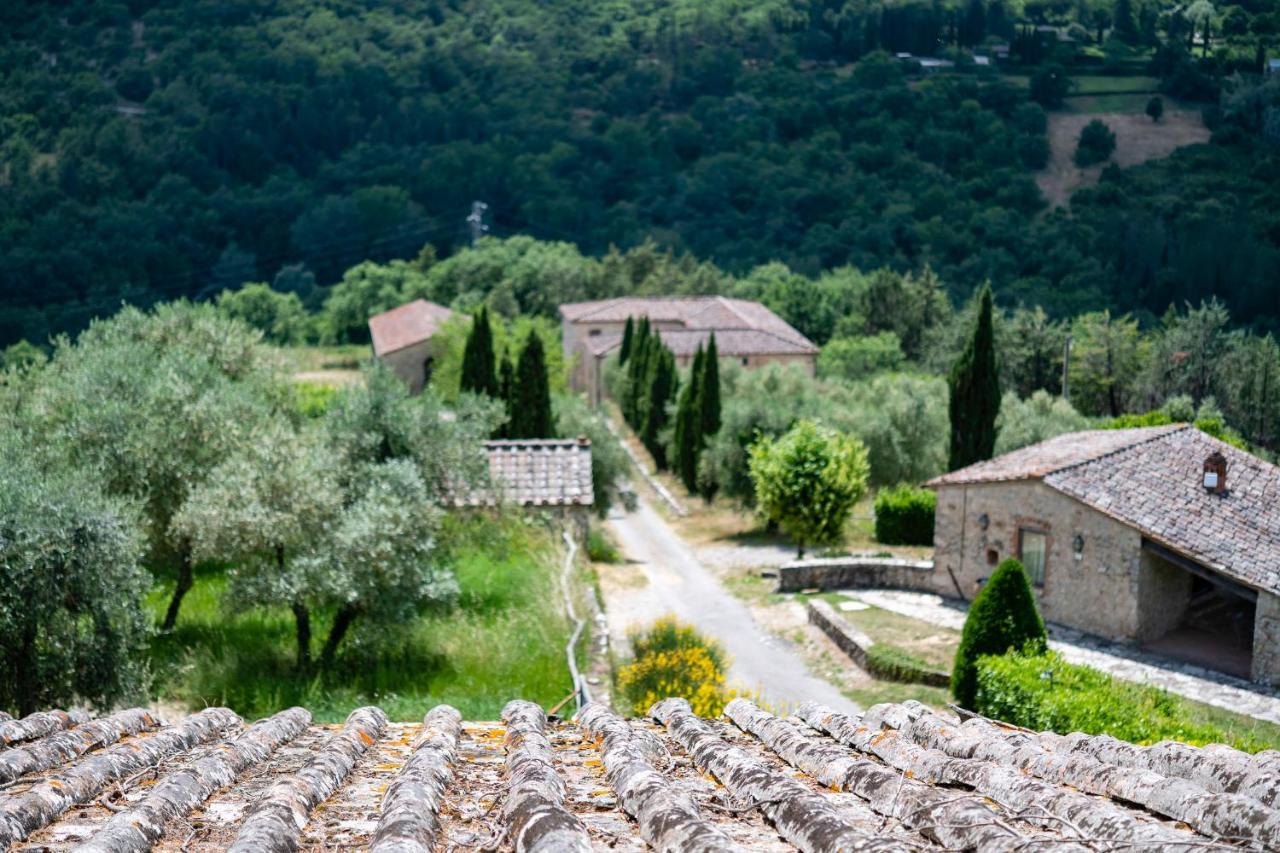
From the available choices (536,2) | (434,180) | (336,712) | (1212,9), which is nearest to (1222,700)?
(336,712)

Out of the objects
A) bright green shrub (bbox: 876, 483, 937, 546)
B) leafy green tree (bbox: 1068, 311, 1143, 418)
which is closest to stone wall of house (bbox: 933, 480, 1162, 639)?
bright green shrub (bbox: 876, 483, 937, 546)

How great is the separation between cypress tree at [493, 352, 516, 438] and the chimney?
16.3 m

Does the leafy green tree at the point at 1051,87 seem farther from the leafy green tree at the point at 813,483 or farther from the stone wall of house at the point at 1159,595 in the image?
the stone wall of house at the point at 1159,595

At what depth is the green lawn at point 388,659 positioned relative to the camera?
1295cm

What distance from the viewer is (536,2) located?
434ft

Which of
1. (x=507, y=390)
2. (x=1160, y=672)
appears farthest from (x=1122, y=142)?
(x=1160, y=672)

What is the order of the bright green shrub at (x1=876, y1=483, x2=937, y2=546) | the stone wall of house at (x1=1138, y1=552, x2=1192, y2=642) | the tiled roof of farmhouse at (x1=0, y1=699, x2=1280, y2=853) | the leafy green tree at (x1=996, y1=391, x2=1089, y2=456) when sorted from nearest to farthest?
the tiled roof of farmhouse at (x1=0, y1=699, x2=1280, y2=853)
the stone wall of house at (x1=1138, y1=552, x2=1192, y2=642)
the bright green shrub at (x1=876, y1=483, x2=937, y2=546)
the leafy green tree at (x1=996, y1=391, x2=1089, y2=456)

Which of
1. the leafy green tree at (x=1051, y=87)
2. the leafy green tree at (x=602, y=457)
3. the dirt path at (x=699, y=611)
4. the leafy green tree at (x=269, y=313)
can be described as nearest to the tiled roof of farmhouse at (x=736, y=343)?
the leafy green tree at (x=602, y=457)

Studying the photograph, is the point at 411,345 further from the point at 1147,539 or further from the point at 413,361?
the point at 1147,539

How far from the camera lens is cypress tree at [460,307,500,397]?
33.8 metres

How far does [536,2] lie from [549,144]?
115 feet

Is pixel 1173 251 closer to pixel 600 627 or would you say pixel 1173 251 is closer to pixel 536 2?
pixel 600 627

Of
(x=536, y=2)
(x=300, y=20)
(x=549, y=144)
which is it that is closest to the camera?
(x=549, y=144)

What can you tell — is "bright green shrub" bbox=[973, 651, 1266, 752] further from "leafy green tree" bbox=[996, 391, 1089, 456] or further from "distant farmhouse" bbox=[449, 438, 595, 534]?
"leafy green tree" bbox=[996, 391, 1089, 456]
